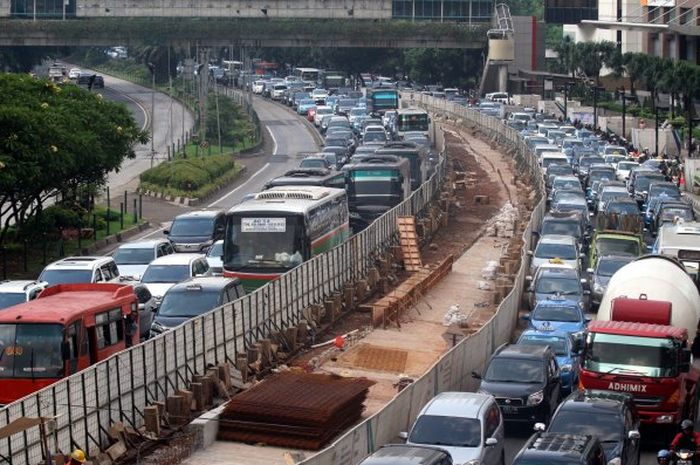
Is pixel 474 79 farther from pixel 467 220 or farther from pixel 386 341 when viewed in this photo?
pixel 386 341

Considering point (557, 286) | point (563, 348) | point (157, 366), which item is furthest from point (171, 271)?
point (157, 366)

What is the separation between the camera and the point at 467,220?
198 ft

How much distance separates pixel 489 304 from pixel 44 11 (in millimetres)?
102851

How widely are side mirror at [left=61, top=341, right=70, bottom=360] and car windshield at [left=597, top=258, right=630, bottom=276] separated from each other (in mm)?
19128

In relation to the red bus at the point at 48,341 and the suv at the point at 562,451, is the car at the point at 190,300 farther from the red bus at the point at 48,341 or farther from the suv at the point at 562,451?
the suv at the point at 562,451

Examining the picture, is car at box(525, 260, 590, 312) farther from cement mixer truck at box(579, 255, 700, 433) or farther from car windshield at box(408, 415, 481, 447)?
car windshield at box(408, 415, 481, 447)

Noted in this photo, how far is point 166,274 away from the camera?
39.4m

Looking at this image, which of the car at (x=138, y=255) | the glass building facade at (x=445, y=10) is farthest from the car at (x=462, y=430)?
the glass building facade at (x=445, y=10)

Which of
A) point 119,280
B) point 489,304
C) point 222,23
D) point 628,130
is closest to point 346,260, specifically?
point 489,304

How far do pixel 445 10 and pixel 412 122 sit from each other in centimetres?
6003

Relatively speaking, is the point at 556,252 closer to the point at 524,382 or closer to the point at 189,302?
the point at 189,302

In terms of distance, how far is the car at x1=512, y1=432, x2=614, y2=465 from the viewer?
68.9 ft

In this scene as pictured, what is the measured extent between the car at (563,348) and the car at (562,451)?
27.4 ft

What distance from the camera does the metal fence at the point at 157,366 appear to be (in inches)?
920
